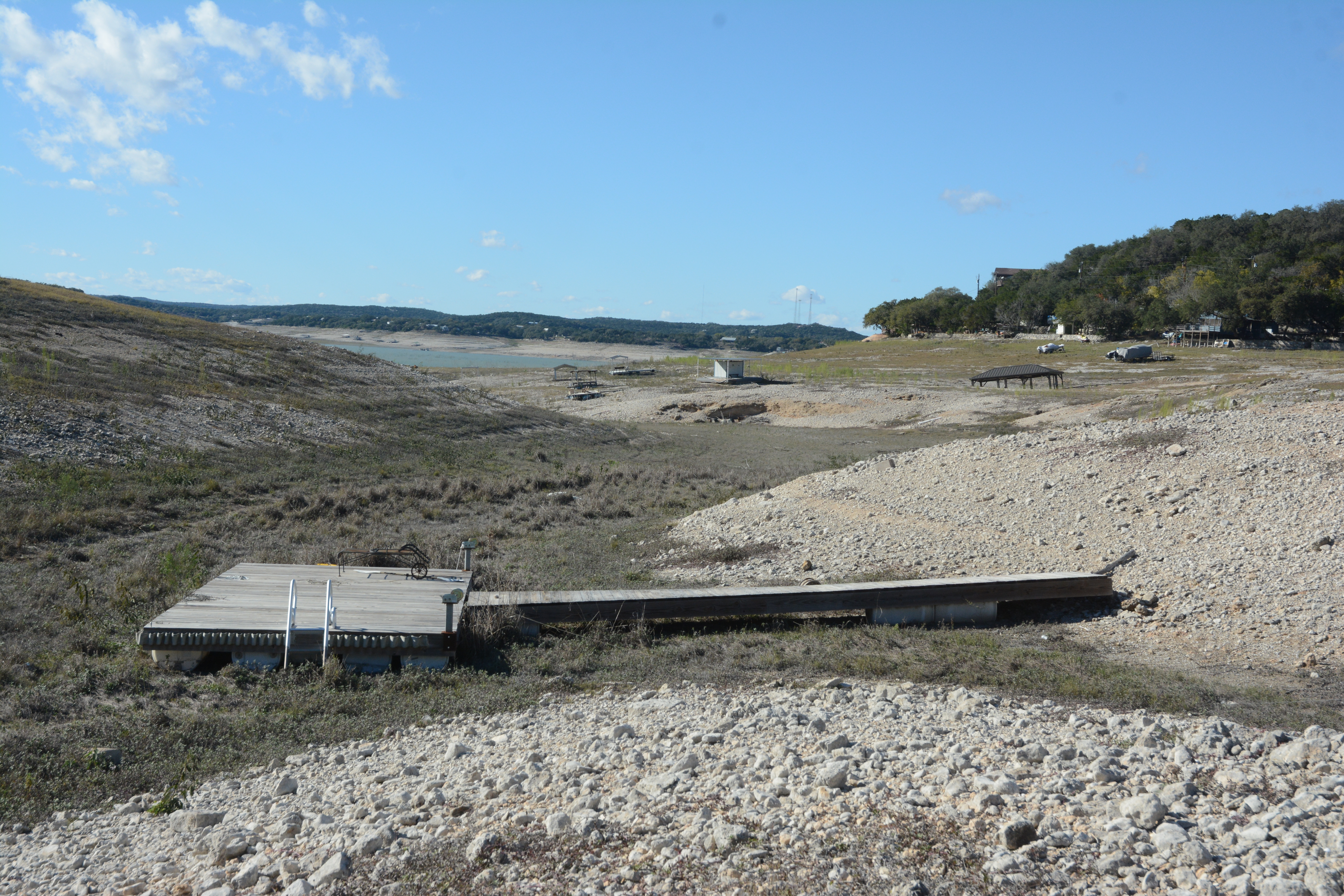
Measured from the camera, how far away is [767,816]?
5105mm

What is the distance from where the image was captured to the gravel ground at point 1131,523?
386 inches

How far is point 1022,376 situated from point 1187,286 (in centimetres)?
5534

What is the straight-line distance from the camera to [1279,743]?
18.9 ft

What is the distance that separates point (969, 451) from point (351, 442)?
1900 centimetres

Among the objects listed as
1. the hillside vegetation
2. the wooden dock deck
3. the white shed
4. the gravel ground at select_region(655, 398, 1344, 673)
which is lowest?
the wooden dock deck

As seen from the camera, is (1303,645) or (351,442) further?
(351,442)

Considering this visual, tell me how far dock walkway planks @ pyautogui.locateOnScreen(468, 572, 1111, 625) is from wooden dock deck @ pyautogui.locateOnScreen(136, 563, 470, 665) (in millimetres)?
1054

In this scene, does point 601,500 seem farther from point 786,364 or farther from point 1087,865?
point 786,364

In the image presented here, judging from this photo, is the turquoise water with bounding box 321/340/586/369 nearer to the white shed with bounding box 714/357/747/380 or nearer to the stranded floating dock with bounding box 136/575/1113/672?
the white shed with bounding box 714/357/747/380

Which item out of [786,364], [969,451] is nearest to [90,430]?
[969,451]

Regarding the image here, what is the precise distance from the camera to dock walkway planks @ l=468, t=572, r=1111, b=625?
34.8 ft

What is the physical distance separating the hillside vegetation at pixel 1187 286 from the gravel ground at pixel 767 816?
316 feet

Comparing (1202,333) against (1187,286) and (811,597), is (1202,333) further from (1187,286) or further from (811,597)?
(811,597)

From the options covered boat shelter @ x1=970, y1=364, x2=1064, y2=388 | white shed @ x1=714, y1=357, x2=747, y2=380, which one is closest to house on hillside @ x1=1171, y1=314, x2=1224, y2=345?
covered boat shelter @ x1=970, y1=364, x2=1064, y2=388
